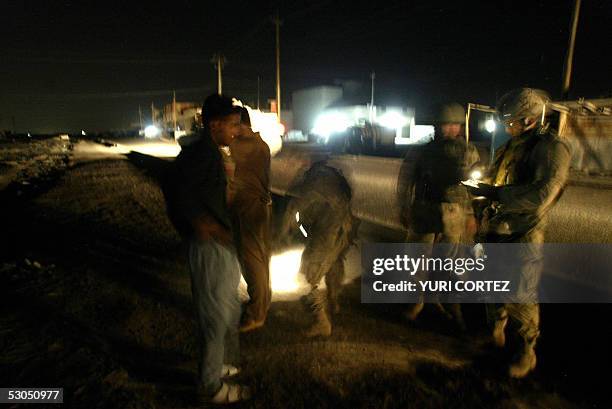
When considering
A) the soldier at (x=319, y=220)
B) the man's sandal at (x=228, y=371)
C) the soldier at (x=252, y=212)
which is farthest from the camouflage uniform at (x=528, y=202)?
the man's sandal at (x=228, y=371)

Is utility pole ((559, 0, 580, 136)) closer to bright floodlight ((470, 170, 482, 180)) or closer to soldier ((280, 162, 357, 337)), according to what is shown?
bright floodlight ((470, 170, 482, 180))

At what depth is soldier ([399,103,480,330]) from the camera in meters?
3.80

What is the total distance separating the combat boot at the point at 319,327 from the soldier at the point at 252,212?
514mm

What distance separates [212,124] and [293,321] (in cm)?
229

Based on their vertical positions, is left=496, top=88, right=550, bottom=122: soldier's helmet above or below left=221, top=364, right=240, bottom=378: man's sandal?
above

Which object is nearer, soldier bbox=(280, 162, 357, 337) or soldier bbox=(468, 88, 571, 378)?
soldier bbox=(468, 88, 571, 378)

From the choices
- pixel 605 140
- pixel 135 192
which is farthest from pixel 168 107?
pixel 605 140

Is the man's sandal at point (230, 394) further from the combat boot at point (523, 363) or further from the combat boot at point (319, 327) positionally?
the combat boot at point (523, 363)

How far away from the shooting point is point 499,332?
3.43m

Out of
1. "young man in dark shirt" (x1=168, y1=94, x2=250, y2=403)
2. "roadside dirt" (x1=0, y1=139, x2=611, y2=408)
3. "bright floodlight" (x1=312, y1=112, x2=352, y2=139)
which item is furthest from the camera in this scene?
"bright floodlight" (x1=312, y1=112, x2=352, y2=139)

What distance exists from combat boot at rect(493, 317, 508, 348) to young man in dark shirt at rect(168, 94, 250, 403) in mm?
2184

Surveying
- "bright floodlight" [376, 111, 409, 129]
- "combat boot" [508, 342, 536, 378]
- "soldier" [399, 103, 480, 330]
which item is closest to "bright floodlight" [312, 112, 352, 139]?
"bright floodlight" [376, 111, 409, 129]

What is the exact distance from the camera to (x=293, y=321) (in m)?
3.99

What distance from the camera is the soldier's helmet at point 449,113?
3.72 m
